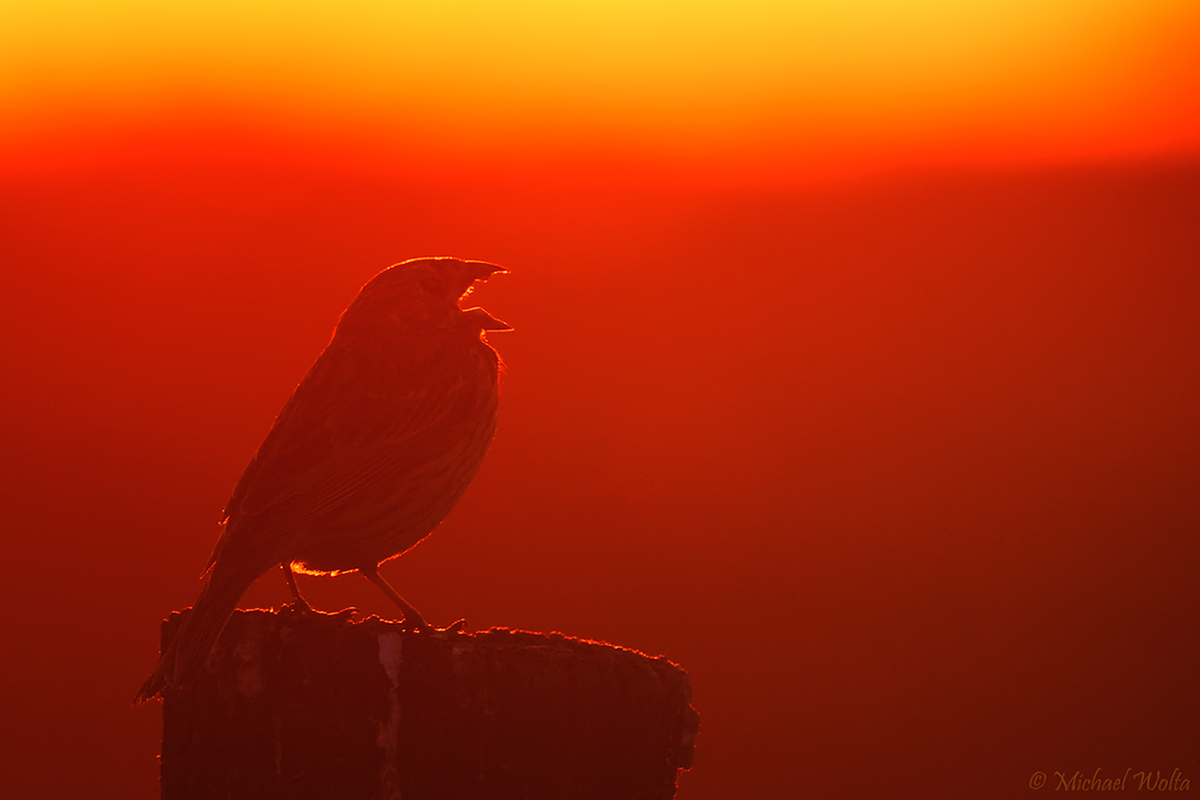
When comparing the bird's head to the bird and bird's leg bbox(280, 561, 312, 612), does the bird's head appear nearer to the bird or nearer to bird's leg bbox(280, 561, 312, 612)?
the bird

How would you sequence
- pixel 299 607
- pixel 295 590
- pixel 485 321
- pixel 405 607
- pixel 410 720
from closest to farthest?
pixel 410 720 < pixel 299 607 < pixel 295 590 < pixel 405 607 < pixel 485 321

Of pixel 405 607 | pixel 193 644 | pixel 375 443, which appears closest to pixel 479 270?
pixel 375 443

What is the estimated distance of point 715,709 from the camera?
23109mm

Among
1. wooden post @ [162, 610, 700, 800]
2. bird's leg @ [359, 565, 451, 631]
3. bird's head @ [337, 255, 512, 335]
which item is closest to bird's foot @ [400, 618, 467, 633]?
bird's leg @ [359, 565, 451, 631]

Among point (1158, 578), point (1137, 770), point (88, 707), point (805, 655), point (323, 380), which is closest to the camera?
point (323, 380)

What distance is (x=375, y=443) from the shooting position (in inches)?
205

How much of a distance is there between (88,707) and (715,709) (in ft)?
34.8

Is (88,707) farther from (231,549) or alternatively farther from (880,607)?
(231,549)

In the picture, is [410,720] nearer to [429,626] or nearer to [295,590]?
[429,626]

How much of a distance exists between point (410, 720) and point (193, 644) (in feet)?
2.35

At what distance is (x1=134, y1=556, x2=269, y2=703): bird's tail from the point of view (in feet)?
13.4

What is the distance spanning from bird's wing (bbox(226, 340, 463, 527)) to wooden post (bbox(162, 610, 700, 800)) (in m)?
0.84

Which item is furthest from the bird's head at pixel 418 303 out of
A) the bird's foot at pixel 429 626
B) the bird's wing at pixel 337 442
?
the bird's foot at pixel 429 626

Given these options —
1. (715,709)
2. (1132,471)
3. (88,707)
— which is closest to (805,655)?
(715,709)
